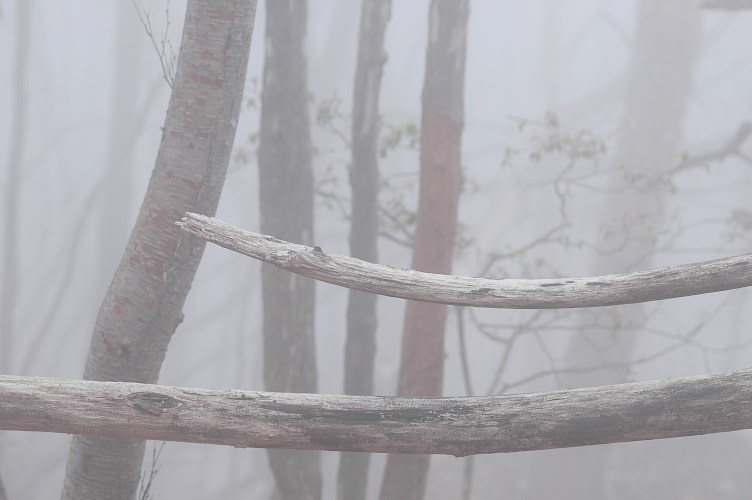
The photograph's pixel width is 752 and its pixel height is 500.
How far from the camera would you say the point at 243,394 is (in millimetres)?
2129

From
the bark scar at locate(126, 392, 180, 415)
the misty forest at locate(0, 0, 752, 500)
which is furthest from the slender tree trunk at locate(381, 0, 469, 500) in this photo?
the bark scar at locate(126, 392, 180, 415)

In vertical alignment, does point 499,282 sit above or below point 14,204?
below

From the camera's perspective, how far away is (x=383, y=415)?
2125 millimetres

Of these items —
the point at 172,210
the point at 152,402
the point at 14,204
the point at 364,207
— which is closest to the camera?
the point at 152,402

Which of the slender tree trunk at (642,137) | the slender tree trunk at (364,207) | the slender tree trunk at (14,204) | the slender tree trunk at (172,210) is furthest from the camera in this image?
the slender tree trunk at (14,204)

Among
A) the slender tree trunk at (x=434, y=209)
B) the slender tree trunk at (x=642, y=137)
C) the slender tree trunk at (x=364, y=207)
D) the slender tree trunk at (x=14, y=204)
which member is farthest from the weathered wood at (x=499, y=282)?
the slender tree trunk at (x=14, y=204)

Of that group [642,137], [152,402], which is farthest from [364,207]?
[642,137]

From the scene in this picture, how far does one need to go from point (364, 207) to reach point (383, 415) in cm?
341

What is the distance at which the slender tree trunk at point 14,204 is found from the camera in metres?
10.6

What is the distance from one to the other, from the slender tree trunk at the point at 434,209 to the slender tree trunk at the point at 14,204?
7.62 meters

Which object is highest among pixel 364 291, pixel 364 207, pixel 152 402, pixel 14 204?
pixel 14 204

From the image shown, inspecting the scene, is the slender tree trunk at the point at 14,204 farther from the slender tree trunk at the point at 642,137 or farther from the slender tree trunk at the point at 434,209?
the slender tree trunk at the point at 642,137

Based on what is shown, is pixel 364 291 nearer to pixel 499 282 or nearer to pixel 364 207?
pixel 499 282

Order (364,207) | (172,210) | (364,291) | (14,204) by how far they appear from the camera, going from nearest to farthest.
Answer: (364,291)
(172,210)
(364,207)
(14,204)
